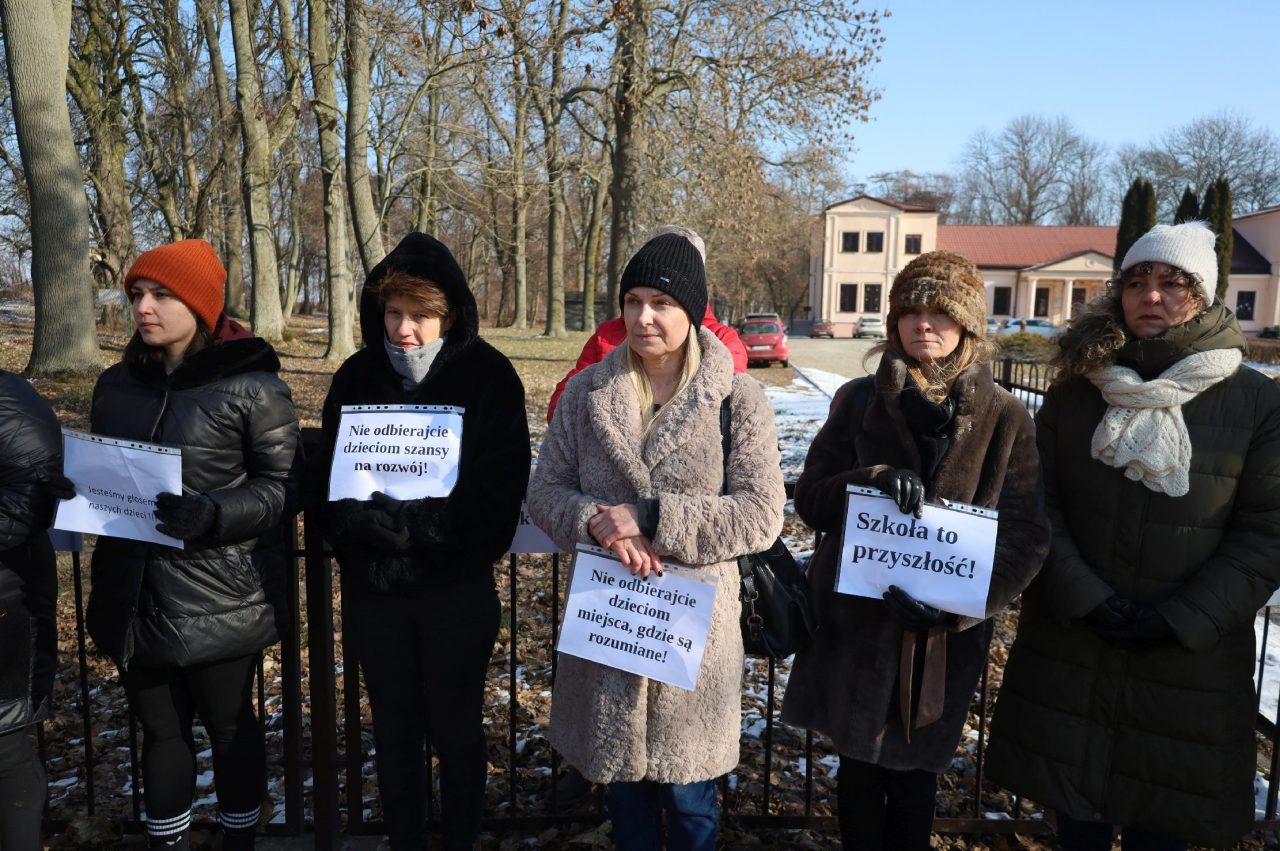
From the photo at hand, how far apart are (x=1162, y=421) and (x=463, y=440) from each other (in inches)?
82.2

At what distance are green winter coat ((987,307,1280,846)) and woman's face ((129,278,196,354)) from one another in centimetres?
282

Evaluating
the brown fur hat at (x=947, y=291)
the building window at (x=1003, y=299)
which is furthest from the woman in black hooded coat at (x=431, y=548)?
the building window at (x=1003, y=299)

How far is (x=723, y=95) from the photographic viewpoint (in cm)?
1364

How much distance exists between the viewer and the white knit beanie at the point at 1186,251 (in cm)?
252

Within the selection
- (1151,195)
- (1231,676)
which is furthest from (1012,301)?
(1231,676)

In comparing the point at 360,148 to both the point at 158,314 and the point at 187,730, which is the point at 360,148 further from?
the point at 187,730

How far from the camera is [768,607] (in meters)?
2.54

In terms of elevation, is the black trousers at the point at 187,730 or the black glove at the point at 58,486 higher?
A: the black glove at the point at 58,486

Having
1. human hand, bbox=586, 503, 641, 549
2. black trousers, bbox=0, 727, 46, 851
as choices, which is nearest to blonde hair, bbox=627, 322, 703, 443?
human hand, bbox=586, 503, 641, 549

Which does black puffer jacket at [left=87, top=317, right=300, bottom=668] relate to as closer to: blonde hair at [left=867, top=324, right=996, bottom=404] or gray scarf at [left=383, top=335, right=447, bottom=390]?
gray scarf at [left=383, top=335, right=447, bottom=390]

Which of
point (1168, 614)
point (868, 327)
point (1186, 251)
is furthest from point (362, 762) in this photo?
point (868, 327)

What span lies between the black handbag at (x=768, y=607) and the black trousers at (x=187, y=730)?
168 cm

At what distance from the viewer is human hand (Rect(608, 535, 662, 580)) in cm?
239

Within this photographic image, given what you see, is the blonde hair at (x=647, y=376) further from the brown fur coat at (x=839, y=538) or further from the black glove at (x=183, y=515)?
the black glove at (x=183, y=515)
